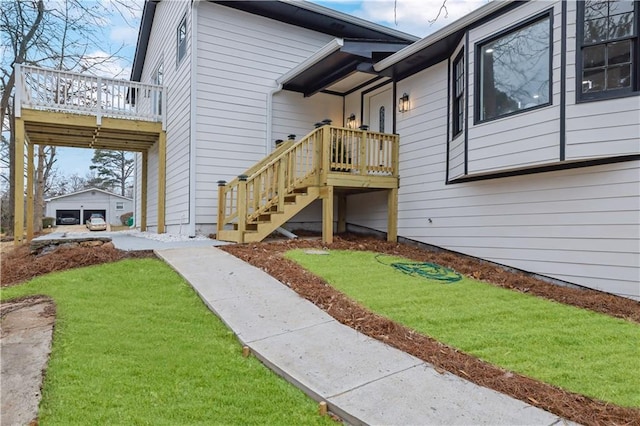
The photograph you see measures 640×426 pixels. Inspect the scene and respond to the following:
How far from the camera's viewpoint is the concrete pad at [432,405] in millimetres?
2314

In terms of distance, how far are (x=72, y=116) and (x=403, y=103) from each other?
298 inches

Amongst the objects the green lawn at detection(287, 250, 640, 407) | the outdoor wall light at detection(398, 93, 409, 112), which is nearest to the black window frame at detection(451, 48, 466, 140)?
the outdoor wall light at detection(398, 93, 409, 112)

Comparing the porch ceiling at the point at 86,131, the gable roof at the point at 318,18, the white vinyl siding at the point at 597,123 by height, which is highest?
the gable roof at the point at 318,18

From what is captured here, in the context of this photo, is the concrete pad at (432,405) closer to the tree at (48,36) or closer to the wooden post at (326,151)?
the wooden post at (326,151)

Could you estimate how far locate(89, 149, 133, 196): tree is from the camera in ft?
132

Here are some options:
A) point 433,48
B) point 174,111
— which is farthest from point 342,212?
point 174,111

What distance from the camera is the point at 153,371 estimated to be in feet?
9.20

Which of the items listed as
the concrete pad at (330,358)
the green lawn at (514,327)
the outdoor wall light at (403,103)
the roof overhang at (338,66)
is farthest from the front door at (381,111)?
the concrete pad at (330,358)

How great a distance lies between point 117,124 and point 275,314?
25.8ft

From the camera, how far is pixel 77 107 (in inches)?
357

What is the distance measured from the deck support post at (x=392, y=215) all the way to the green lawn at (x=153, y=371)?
4.96m

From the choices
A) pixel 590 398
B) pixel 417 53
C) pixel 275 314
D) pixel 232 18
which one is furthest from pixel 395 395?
pixel 232 18

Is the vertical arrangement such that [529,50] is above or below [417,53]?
below

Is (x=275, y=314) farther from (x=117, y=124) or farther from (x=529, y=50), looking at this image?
(x=117, y=124)
